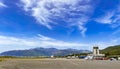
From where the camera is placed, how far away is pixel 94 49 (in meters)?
191
